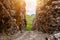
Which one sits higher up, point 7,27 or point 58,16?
point 58,16

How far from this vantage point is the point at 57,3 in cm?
954

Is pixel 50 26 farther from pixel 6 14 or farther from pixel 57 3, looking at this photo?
pixel 6 14

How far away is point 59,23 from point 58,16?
0.46 meters

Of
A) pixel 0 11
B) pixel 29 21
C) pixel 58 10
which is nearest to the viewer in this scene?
pixel 0 11

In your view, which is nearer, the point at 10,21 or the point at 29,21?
the point at 10,21

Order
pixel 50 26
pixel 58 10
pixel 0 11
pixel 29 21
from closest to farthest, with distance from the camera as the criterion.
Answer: pixel 0 11
pixel 58 10
pixel 50 26
pixel 29 21

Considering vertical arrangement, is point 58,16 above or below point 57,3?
below

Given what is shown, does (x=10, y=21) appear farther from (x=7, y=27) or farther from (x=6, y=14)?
(x=6, y=14)

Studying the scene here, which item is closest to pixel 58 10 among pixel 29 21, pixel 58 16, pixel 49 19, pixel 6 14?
pixel 58 16

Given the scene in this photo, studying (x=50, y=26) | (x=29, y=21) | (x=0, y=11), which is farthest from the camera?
(x=29, y=21)

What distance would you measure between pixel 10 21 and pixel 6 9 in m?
1.22

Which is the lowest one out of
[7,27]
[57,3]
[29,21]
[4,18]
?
[29,21]

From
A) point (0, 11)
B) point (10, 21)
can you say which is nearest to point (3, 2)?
point (0, 11)

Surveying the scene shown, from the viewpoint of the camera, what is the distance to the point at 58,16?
955 cm
